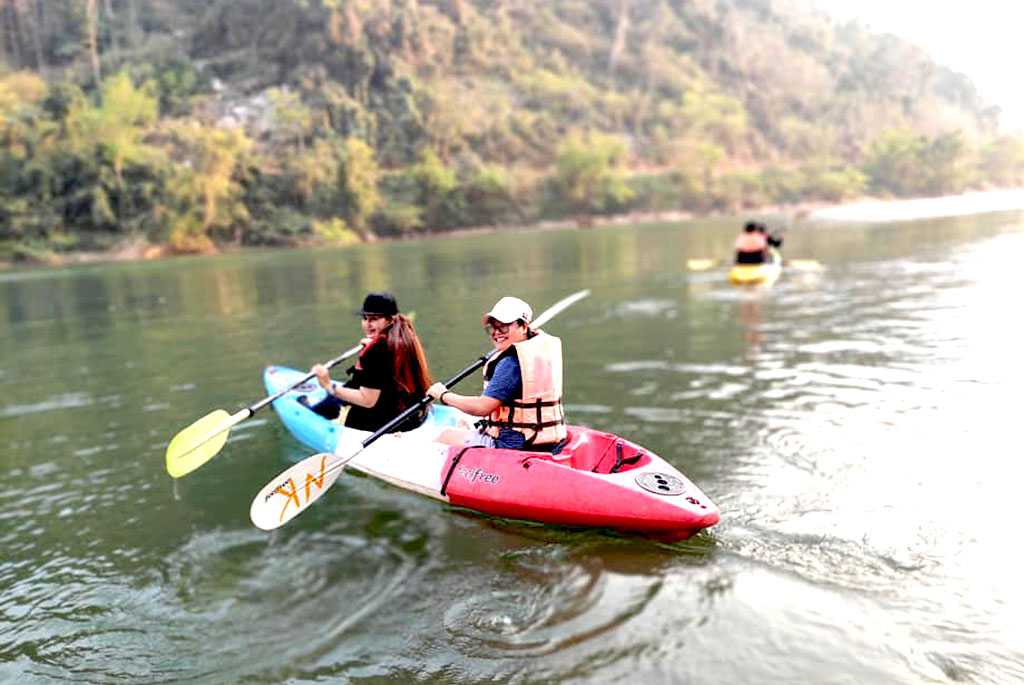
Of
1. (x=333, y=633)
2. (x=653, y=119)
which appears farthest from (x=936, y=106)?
(x=333, y=633)

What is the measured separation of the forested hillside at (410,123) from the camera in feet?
152

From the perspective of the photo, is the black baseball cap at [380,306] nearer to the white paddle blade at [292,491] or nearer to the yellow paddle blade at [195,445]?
the white paddle blade at [292,491]

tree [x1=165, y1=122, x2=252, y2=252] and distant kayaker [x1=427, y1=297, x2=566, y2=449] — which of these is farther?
tree [x1=165, y1=122, x2=252, y2=252]

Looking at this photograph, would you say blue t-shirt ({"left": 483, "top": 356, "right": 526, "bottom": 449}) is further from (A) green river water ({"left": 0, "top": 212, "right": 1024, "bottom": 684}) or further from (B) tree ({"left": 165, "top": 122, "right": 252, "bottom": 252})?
(B) tree ({"left": 165, "top": 122, "right": 252, "bottom": 252})

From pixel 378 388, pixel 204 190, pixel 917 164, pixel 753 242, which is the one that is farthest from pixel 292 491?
pixel 917 164

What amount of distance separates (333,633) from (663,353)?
7572mm

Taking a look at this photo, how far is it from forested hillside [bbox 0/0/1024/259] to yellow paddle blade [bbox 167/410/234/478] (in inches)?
1689

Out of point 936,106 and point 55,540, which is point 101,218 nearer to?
point 55,540

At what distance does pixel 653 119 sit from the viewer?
8262 cm

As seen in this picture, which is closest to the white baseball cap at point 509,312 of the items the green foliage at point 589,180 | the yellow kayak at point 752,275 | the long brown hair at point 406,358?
the long brown hair at point 406,358

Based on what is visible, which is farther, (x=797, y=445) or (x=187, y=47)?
(x=187, y=47)

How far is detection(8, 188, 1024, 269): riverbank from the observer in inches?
Result: 1714

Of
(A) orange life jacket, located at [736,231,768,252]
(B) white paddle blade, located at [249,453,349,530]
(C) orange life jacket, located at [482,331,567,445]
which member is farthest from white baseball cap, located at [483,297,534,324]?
(A) orange life jacket, located at [736,231,768,252]

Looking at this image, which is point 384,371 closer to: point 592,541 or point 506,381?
point 506,381
